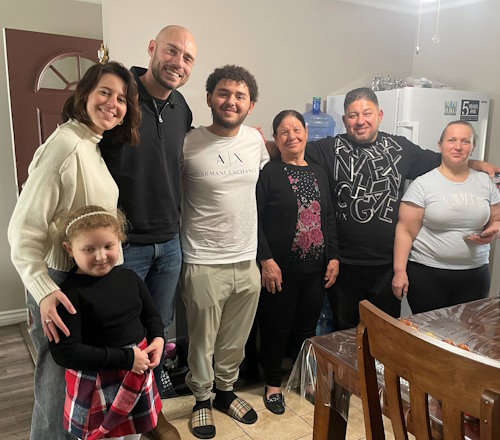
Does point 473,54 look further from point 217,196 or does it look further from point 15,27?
point 15,27

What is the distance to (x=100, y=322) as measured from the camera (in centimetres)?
138

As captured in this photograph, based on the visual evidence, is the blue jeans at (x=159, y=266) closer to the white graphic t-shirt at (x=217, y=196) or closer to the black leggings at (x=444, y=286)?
the white graphic t-shirt at (x=217, y=196)

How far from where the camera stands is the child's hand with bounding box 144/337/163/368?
4.86 ft

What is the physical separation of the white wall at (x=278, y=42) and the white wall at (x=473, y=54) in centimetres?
22

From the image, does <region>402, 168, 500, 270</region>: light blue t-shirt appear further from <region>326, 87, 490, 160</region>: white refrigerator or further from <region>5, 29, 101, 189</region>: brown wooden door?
<region>5, 29, 101, 189</region>: brown wooden door

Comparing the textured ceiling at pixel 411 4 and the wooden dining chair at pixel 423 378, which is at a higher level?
the textured ceiling at pixel 411 4

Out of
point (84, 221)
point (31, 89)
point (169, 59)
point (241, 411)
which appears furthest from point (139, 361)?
point (31, 89)

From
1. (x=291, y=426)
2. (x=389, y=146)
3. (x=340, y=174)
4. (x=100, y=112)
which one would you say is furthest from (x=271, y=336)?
(x=100, y=112)

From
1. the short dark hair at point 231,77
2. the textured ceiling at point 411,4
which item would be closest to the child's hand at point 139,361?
the short dark hair at point 231,77

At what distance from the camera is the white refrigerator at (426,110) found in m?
2.65

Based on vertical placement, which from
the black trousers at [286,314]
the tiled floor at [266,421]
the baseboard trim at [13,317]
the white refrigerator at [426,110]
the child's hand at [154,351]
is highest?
the white refrigerator at [426,110]

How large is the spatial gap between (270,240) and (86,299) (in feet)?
3.31

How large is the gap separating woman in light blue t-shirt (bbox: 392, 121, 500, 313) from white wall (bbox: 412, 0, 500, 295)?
921 mm

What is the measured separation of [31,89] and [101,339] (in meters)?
2.21
